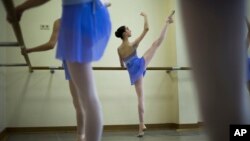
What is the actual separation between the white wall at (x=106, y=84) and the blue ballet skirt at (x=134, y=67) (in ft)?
3.03

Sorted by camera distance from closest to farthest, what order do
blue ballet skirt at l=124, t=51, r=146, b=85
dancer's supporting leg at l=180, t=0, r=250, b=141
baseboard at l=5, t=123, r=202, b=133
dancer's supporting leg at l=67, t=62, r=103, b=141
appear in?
dancer's supporting leg at l=180, t=0, r=250, b=141 < dancer's supporting leg at l=67, t=62, r=103, b=141 < blue ballet skirt at l=124, t=51, r=146, b=85 < baseboard at l=5, t=123, r=202, b=133

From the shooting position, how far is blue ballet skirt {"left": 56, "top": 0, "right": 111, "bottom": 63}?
3.76 feet

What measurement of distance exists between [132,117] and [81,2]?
3.31m

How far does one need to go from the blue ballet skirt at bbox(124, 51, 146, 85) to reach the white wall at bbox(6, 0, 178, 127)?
92 centimetres

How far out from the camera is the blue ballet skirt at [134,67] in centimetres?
334

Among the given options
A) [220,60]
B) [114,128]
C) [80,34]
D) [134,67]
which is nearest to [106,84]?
[114,128]

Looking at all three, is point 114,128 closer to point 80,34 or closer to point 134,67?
point 134,67

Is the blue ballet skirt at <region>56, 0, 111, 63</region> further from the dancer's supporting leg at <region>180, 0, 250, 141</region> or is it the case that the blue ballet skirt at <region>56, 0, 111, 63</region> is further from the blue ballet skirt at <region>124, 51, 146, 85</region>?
the blue ballet skirt at <region>124, 51, 146, 85</region>

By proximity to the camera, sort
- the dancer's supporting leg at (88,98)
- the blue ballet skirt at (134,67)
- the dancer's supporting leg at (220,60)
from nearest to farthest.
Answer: the dancer's supporting leg at (220,60), the dancer's supporting leg at (88,98), the blue ballet skirt at (134,67)

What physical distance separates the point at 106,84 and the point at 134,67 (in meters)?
1.03

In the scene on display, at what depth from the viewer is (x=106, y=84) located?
4301 millimetres

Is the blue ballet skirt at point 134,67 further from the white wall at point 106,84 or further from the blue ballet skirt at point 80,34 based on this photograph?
the blue ballet skirt at point 80,34

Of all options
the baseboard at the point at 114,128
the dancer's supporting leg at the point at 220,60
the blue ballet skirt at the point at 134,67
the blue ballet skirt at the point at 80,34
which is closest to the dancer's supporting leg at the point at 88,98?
the blue ballet skirt at the point at 80,34

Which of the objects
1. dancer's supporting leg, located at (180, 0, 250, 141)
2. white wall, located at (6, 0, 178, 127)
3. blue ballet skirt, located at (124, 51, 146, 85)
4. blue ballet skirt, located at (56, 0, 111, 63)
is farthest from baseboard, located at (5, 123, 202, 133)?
dancer's supporting leg, located at (180, 0, 250, 141)
